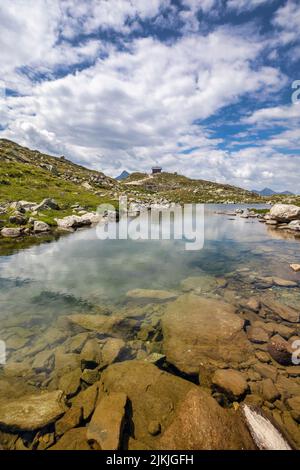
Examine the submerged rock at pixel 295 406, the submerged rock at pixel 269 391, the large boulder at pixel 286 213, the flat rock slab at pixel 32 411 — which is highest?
the large boulder at pixel 286 213

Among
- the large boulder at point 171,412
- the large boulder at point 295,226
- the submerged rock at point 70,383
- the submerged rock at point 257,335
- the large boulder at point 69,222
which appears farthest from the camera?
the large boulder at point 295,226

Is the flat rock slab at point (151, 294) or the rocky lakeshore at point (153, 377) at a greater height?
the flat rock slab at point (151, 294)

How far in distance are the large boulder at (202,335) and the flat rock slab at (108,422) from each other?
2769mm

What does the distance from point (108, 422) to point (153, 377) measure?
6.93ft

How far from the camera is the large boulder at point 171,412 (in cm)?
549

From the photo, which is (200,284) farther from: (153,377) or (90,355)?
(90,355)

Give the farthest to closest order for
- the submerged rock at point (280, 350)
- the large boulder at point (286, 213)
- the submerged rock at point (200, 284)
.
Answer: the large boulder at point (286, 213) < the submerged rock at point (200, 284) < the submerged rock at point (280, 350)

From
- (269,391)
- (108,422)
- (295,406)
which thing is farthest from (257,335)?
(108,422)

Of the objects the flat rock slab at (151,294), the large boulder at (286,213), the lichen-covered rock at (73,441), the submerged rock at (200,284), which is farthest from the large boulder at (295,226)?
the lichen-covered rock at (73,441)

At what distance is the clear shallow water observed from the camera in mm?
13602

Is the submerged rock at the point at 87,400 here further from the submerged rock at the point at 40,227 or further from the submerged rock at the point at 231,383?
the submerged rock at the point at 40,227

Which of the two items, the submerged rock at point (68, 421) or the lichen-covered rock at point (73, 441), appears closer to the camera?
the lichen-covered rock at point (73, 441)

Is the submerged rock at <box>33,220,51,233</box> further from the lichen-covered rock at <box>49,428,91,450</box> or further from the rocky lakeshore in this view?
the lichen-covered rock at <box>49,428,91,450</box>

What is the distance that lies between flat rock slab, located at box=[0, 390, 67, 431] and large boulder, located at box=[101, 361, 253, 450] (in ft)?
4.81
